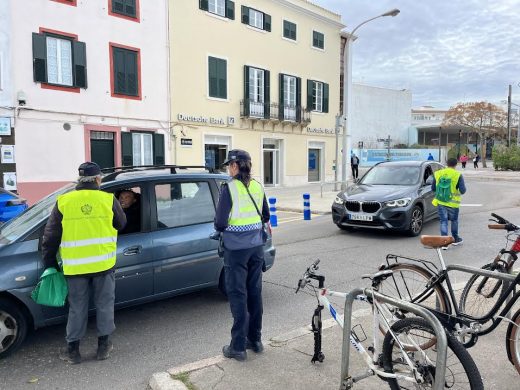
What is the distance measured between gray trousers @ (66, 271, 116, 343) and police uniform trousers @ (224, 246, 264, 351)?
1.12 m

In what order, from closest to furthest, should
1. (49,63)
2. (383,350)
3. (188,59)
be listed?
(383,350) < (49,63) < (188,59)

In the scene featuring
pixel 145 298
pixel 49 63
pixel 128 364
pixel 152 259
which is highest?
pixel 49 63

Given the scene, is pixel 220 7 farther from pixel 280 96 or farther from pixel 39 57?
pixel 39 57

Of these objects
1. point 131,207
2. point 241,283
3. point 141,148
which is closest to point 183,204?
point 131,207

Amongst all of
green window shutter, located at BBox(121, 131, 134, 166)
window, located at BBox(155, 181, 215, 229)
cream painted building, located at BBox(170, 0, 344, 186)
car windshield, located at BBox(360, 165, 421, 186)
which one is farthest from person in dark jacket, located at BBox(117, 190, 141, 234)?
cream painted building, located at BBox(170, 0, 344, 186)

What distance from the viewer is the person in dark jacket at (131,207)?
4730 millimetres

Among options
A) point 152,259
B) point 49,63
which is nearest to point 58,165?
point 49,63

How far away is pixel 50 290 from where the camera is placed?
3.82m

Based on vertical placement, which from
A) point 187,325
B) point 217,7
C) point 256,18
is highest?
point 256,18

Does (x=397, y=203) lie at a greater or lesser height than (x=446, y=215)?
greater

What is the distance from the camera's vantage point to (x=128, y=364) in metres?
3.90

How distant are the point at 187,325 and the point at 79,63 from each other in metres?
14.0

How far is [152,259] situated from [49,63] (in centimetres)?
1335

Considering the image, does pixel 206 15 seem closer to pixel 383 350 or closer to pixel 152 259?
pixel 152 259
